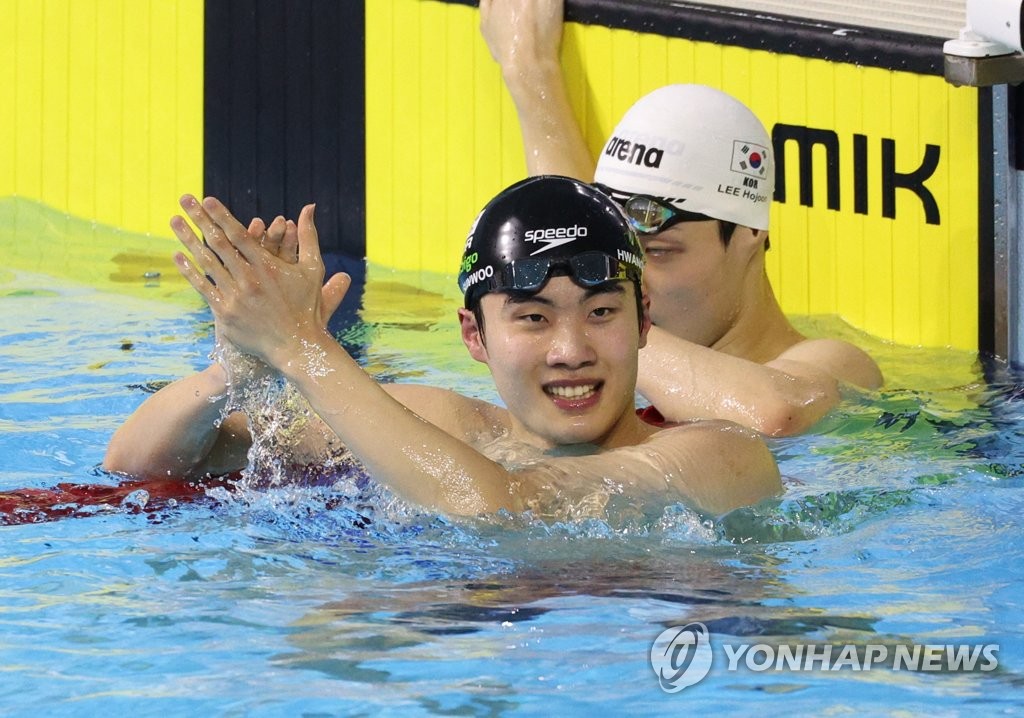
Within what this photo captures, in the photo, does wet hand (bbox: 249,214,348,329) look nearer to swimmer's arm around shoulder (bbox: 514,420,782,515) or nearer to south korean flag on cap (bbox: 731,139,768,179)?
swimmer's arm around shoulder (bbox: 514,420,782,515)

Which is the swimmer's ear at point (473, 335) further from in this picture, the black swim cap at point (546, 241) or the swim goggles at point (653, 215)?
the swim goggles at point (653, 215)

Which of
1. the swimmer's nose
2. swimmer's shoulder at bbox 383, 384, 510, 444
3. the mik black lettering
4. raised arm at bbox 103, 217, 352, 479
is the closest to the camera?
the swimmer's nose

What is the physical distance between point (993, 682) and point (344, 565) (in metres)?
1.09

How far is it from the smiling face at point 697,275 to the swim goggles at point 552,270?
3.28ft

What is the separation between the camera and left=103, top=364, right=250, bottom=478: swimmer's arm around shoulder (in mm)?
3051

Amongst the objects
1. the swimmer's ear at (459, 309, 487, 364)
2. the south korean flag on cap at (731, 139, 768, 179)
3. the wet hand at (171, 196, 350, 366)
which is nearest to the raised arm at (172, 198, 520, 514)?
the wet hand at (171, 196, 350, 366)

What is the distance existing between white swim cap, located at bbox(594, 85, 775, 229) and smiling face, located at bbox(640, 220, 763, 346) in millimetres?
Result: 55

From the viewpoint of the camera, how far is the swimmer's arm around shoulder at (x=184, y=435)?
120 inches

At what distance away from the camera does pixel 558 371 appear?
295 cm

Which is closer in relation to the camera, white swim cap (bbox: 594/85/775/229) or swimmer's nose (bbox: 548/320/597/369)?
swimmer's nose (bbox: 548/320/597/369)

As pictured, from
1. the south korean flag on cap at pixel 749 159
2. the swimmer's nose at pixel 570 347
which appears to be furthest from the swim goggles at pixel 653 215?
the swimmer's nose at pixel 570 347

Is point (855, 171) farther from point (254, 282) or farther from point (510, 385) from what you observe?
point (254, 282)

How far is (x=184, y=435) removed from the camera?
313cm

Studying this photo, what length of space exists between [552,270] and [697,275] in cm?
112
